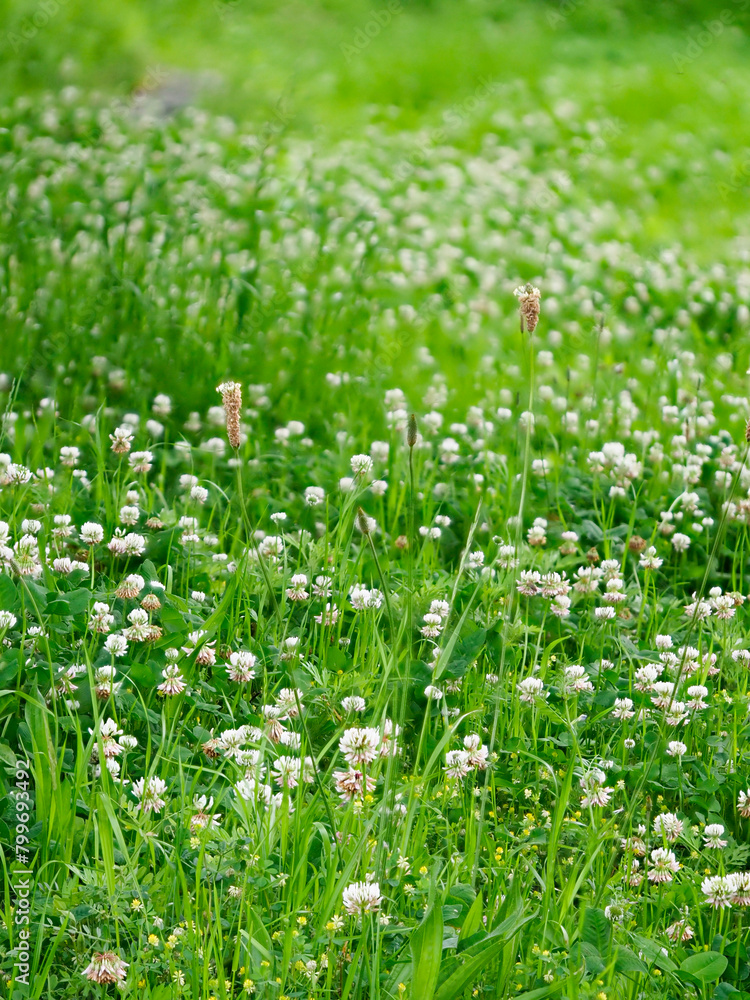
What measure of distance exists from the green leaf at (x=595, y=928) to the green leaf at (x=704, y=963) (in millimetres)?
175

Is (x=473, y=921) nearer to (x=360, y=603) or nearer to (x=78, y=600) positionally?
(x=360, y=603)

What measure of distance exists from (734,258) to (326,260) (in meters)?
4.25

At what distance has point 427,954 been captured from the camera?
1.92 meters

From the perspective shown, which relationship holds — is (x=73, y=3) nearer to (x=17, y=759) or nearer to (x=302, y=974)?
(x=17, y=759)

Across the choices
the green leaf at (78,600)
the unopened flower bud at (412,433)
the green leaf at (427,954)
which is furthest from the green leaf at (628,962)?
the green leaf at (78,600)

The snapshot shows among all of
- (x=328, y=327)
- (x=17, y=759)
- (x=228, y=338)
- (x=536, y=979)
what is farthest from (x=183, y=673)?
(x=328, y=327)

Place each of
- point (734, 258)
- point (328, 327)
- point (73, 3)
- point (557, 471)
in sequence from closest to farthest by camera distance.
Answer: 1. point (557, 471)
2. point (328, 327)
3. point (734, 258)
4. point (73, 3)

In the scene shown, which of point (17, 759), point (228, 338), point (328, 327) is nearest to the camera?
point (17, 759)

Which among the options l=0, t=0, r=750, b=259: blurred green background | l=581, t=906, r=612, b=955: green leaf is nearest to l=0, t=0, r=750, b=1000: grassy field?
l=581, t=906, r=612, b=955: green leaf

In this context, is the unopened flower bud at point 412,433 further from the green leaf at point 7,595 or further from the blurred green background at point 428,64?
the blurred green background at point 428,64

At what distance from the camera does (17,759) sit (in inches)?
98.7

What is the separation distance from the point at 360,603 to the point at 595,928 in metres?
1.15

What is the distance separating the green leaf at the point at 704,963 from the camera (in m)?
2.14

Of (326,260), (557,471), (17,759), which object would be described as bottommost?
(17,759)
